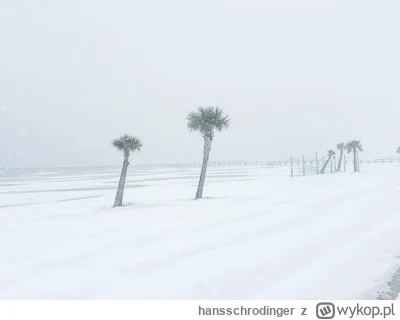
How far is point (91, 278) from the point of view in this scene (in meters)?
6.82

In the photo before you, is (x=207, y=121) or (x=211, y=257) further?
(x=207, y=121)

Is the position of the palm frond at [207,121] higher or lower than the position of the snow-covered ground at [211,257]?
higher

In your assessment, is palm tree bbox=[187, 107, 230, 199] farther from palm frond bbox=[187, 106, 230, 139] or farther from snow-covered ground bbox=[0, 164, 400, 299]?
snow-covered ground bbox=[0, 164, 400, 299]

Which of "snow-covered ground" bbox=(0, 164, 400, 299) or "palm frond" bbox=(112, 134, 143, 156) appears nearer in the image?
"snow-covered ground" bbox=(0, 164, 400, 299)

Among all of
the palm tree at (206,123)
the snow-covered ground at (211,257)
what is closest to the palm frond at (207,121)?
the palm tree at (206,123)

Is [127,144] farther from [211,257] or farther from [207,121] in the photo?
[211,257]

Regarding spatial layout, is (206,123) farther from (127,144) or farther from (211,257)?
(211,257)

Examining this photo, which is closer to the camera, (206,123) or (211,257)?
(211,257)

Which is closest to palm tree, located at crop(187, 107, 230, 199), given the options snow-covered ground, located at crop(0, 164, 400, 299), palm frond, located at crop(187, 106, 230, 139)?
palm frond, located at crop(187, 106, 230, 139)

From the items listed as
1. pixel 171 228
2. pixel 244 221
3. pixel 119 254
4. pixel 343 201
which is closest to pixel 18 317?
pixel 119 254

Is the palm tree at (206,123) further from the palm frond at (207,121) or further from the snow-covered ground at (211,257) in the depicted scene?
→ the snow-covered ground at (211,257)

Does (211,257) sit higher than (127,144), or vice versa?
(127,144)

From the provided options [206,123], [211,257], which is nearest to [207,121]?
[206,123]

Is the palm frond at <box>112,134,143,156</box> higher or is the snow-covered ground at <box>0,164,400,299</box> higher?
the palm frond at <box>112,134,143,156</box>
